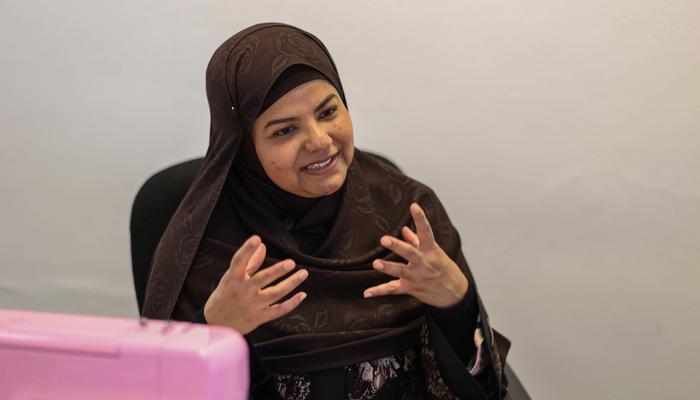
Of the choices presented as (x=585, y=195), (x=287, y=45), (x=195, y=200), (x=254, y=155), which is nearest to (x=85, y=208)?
(x=195, y=200)

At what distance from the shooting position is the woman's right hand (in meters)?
1.01

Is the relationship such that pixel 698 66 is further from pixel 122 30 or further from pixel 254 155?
pixel 122 30

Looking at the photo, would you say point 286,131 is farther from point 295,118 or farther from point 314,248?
point 314,248

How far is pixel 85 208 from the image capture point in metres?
1.93

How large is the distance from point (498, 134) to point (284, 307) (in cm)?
92

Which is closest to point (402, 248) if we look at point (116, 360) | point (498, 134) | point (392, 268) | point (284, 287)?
point (392, 268)

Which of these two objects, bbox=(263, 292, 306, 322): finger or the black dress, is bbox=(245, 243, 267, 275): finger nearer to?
bbox=(263, 292, 306, 322): finger

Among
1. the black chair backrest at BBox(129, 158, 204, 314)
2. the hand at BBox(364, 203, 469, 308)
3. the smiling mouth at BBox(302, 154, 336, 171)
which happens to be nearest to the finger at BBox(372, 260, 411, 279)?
the hand at BBox(364, 203, 469, 308)

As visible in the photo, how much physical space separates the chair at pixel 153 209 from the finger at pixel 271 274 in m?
0.54

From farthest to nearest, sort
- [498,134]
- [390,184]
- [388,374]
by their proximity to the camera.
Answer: [498,134] → [390,184] → [388,374]

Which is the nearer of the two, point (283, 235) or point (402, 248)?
point (402, 248)

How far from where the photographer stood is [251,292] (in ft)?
3.45

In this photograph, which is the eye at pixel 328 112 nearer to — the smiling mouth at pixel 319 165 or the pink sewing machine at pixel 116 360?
the smiling mouth at pixel 319 165

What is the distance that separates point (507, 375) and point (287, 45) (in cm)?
79
